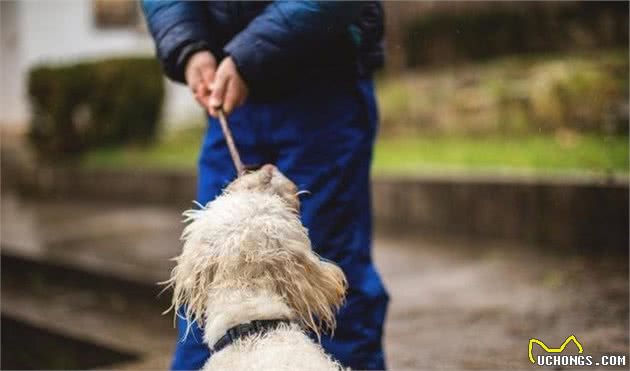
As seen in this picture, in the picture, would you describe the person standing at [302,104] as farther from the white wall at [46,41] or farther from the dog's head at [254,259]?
the white wall at [46,41]

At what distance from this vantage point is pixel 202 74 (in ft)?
9.39

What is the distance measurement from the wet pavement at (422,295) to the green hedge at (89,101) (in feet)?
9.54

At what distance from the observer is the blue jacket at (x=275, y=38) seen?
9.16 ft

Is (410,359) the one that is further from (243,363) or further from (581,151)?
(581,151)

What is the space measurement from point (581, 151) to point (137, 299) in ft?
11.9

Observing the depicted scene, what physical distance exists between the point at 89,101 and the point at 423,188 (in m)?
5.32

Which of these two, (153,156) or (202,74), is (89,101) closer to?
(153,156)

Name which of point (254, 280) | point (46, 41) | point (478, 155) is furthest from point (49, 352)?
point (46, 41)

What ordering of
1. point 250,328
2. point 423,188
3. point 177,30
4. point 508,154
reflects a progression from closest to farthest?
point 250,328, point 177,30, point 423,188, point 508,154

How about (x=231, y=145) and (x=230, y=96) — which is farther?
(x=230, y=96)

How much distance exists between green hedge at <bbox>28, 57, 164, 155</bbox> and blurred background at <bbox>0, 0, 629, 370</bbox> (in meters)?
0.02

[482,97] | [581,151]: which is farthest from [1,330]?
[482,97]

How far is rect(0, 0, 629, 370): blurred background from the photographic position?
15.7ft

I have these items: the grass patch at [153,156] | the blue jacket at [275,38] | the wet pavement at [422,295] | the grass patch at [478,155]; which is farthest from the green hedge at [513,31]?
the blue jacket at [275,38]
